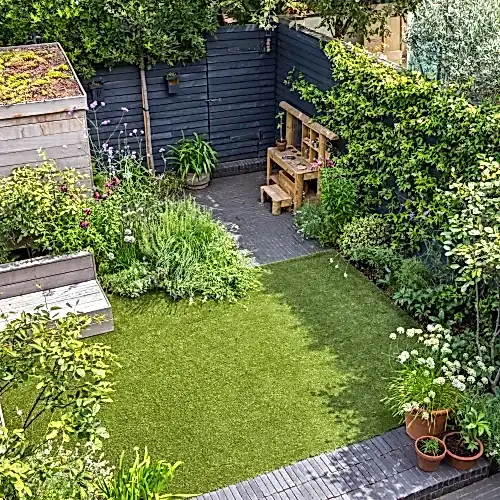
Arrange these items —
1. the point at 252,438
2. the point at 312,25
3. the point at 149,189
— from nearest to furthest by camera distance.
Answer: the point at 252,438 < the point at 149,189 < the point at 312,25

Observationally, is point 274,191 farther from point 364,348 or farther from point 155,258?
point 364,348

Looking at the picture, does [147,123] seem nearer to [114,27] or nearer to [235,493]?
[114,27]

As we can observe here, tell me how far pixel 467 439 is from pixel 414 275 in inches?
83.3

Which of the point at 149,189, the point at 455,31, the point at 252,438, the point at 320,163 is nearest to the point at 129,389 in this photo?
the point at 252,438

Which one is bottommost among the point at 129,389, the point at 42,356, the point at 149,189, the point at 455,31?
the point at 129,389

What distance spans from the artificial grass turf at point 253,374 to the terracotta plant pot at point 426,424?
28 cm

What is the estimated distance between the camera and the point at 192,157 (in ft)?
31.1

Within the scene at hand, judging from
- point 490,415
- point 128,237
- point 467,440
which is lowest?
point 467,440

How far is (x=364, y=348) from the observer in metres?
6.34

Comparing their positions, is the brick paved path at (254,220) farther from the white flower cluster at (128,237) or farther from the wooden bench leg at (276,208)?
the white flower cluster at (128,237)

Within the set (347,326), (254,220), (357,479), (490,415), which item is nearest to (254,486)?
(357,479)

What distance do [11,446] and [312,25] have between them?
8.70m

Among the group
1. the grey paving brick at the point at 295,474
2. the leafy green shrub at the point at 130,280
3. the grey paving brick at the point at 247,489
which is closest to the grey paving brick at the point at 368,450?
the grey paving brick at the point at 295,474

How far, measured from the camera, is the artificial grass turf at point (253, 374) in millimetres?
5297
